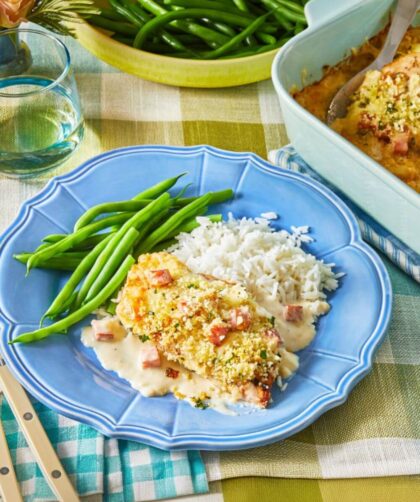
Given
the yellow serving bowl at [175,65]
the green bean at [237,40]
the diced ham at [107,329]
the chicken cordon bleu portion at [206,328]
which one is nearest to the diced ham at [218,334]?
the chicken cordon bleu portion at [206,328]

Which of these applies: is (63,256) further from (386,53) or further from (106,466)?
(386,53)

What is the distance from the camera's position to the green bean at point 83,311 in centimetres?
272

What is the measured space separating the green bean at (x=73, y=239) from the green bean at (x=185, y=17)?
3.78 ft

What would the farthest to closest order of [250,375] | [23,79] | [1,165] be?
[23,79] < [1,165] < [250,375]

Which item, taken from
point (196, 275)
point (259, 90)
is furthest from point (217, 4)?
point (196, 275)

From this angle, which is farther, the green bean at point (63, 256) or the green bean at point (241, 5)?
the green bean at point (241, 5)

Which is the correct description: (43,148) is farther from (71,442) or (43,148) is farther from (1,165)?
(71,442)

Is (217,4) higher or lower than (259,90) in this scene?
higher

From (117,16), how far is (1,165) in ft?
3.54

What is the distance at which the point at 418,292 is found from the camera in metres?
3.21

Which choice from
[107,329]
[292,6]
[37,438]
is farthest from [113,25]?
[37,438]

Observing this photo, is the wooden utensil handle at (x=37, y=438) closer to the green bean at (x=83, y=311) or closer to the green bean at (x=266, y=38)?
the green bean at (x=83, y=311)

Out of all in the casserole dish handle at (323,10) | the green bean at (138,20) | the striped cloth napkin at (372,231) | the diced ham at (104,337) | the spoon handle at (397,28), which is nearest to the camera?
the diced ham at (104,337)

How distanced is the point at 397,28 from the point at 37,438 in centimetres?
244
